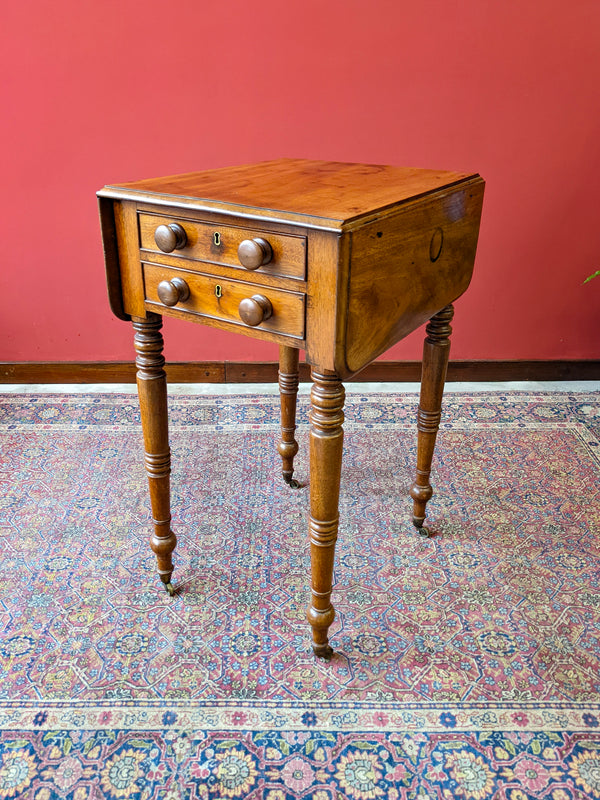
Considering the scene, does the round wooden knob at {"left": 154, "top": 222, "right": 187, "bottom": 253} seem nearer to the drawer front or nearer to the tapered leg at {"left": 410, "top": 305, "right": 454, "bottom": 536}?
the drawer front

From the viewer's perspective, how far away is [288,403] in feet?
7.13

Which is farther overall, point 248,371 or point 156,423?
point 248,371

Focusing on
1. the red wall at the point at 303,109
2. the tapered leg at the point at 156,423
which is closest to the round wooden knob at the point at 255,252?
the tapered leg at the point at 156,423

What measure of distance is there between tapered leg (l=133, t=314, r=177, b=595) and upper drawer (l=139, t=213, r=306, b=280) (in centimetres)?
21

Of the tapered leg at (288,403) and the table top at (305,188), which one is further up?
the table top at (305,188)

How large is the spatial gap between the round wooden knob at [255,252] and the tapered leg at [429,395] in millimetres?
657

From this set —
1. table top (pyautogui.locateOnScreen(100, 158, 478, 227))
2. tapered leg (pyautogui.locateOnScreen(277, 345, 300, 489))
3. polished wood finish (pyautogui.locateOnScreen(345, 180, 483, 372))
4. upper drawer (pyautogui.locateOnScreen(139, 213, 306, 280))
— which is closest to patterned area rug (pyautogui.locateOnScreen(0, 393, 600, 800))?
tapered leg (pyautogui.locateOnScreen(277, 345, 300, 489))

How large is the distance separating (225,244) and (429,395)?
0.81 metres

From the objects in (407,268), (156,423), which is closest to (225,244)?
(407,268)

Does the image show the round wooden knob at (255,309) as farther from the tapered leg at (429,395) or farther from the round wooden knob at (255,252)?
the tapered leg at (429,395)

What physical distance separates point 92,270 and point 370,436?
138cm

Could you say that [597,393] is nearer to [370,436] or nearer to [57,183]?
[370,436]

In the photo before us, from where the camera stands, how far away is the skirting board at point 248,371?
2.98m

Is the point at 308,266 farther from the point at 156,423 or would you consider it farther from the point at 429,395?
the point at 429,395
